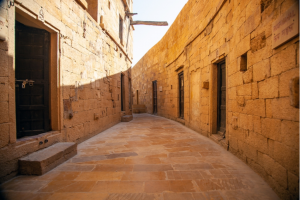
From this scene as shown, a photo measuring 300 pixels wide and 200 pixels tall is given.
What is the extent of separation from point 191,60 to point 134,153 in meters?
3.96

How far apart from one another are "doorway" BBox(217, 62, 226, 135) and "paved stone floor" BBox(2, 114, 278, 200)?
998mm

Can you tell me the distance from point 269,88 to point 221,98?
199 centimetres

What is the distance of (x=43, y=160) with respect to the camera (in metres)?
2.20

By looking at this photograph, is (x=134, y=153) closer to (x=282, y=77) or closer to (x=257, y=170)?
(x=257, y=170)

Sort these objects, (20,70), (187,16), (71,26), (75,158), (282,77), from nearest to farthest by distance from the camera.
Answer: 1. (282,77)
2. (75,158)
3. (20,70)
4. (71,26)
5. (187,16)

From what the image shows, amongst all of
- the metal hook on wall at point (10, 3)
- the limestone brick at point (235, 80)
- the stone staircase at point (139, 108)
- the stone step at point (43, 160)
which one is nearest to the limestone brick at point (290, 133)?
the limestone brick at point (235, 80)

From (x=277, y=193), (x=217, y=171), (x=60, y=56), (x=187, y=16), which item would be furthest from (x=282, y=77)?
(x=187, y=16)

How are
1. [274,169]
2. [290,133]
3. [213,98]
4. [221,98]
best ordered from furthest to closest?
[213,98] < [221,98] < [274,169] < [290,133]

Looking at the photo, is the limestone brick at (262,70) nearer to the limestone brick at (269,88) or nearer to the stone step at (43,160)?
the limestone brick at (269,88)

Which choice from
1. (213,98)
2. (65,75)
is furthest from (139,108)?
(65,75)

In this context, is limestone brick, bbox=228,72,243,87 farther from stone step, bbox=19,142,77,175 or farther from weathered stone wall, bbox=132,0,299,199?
stone step, bbox=19,142,77,175

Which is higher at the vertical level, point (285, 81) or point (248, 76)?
point (248, 76)

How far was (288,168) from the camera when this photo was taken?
1583 millimetres

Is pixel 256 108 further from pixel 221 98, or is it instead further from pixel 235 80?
pixel 221 98
